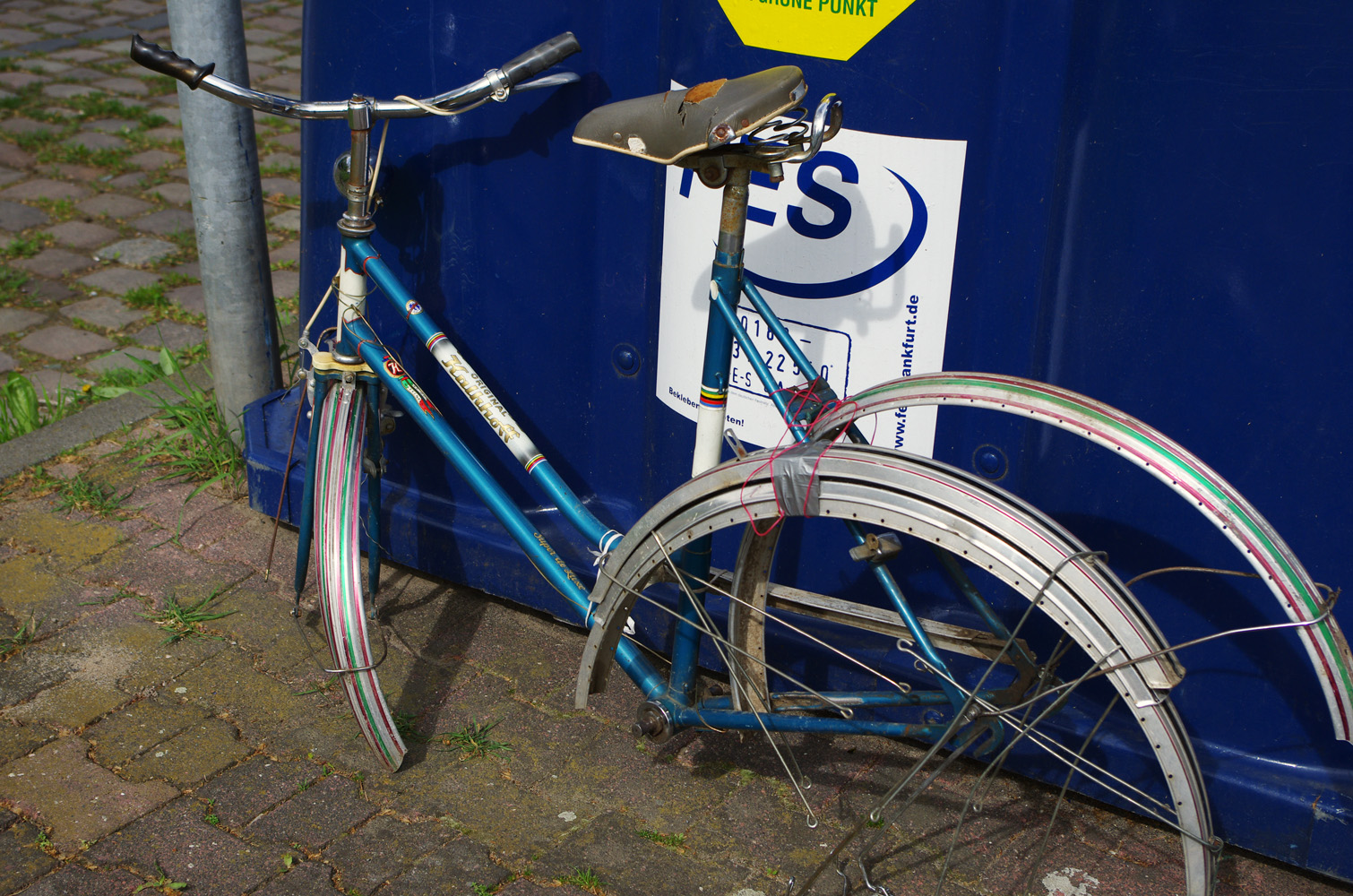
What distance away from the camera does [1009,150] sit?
223cm

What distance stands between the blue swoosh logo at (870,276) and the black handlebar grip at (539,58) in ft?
1.84

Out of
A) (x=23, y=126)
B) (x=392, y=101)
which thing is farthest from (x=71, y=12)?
(x=392, y=101)

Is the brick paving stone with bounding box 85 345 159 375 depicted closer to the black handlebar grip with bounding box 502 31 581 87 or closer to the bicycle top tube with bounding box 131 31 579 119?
the bicycle top tube with bounding box 131 31 579 119

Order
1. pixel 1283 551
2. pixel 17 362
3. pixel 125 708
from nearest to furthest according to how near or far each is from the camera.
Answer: pixel 1283 551 → pixel 125 708 → pixel 17 362

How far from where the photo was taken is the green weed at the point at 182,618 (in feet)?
9.89

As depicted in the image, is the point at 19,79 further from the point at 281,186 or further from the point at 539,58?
the point at 539,58

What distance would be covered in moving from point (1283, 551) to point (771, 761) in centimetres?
123

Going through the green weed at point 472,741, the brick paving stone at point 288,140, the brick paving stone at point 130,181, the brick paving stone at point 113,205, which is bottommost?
the green weed at point 472,741

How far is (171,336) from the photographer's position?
4.50m

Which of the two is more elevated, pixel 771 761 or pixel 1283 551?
pixel 1283 551

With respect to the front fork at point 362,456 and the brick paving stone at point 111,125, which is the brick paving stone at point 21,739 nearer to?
the front fork at point 362,456

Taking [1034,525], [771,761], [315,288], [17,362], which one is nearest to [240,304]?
[315,288]

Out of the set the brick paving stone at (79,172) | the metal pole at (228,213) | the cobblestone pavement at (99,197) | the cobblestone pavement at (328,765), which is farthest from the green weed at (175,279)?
the metal pole at (228,213)

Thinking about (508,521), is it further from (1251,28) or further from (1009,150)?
(1251,28)
